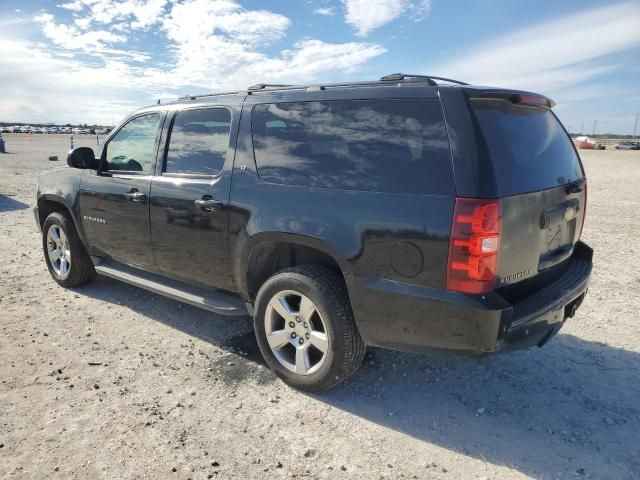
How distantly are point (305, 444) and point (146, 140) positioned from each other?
295 cm

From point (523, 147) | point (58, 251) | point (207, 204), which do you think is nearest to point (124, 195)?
point (207, 204)

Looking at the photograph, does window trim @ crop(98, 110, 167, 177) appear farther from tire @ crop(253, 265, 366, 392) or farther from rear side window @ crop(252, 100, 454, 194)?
tire @ crop(253, 265, 366, 392)

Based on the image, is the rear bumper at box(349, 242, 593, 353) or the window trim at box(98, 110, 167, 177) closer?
the rear bumper at box(349, 242, 593, 353)

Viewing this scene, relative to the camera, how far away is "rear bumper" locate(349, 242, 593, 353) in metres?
2.45

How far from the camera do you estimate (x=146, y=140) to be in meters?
4.18

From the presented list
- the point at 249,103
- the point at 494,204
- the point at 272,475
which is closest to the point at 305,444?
the point at 272,475

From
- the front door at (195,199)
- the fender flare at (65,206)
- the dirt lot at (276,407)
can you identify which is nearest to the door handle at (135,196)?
the front door at (195,199)

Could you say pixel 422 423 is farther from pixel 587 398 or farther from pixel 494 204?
pixel 494 204

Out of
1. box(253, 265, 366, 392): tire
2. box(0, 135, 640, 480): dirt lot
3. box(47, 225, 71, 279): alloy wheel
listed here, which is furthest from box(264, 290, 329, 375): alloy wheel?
box(47, 225, 71, 279): alloy wheel

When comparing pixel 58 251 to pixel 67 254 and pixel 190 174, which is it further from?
pixel 190 174

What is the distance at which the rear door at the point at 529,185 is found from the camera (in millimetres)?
2486

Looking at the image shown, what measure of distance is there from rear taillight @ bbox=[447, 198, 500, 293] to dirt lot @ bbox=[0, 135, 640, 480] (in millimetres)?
990

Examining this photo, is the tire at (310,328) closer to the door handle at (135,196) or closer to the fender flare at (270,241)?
the fender flare at (270,241)

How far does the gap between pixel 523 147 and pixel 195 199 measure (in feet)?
7.55
